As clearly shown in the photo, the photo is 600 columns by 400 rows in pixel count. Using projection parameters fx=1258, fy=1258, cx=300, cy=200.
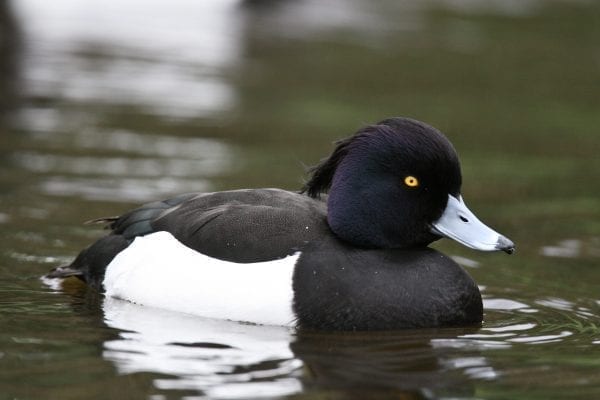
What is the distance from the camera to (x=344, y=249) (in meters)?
7.00

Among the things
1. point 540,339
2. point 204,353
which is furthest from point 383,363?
point 540,339

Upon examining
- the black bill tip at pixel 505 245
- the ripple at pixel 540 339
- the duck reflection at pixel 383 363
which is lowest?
the ripple at pixel 540 339

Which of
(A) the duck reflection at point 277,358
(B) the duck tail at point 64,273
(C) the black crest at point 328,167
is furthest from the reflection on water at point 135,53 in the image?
(A) the duck reflection at point 277,358

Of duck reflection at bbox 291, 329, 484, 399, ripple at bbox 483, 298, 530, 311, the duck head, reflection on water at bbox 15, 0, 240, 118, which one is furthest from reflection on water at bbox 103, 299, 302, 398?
reflection on water at bbox 15, 0, 240, 118

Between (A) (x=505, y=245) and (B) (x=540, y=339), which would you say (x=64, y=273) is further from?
(B) (x=540, y=339)

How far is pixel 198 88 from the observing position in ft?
48.1

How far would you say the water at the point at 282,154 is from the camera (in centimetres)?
612

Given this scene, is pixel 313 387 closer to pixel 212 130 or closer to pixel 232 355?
pixel 232 355

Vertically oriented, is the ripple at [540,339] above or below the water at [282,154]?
below

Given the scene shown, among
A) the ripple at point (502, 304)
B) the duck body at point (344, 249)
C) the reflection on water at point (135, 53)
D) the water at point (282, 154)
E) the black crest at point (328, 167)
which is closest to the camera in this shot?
the water at point (282, 154)

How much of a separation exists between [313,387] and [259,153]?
6.32 metres

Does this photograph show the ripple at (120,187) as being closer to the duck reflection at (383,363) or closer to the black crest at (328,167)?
the black crest at (328,167)

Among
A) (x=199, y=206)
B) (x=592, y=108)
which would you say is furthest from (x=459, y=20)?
(x=199, y=206)

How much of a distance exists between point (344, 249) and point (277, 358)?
0.96 m
